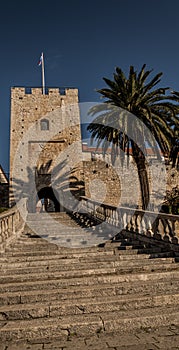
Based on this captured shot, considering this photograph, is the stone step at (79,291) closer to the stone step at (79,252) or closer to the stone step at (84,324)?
the stone step at (84,324)

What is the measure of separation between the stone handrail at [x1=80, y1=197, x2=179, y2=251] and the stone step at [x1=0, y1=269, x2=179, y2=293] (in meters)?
1.50

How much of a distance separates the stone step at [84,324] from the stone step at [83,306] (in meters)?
0.15

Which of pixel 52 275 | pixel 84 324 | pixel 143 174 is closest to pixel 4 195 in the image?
pixel 143 174

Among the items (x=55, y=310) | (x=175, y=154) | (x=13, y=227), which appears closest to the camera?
(x=55, y=310)

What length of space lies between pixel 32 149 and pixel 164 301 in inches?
744

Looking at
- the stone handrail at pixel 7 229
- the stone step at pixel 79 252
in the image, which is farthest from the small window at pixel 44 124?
the stone step at pixel 79 252

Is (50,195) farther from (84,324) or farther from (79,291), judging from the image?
(84,324)

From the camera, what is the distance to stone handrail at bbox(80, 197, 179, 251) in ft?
22.8

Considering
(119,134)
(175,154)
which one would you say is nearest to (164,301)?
(119,134)

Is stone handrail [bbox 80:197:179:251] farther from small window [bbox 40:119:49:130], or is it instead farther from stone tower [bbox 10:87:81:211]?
small window [bbox 40:119:49:130]

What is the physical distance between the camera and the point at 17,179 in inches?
827

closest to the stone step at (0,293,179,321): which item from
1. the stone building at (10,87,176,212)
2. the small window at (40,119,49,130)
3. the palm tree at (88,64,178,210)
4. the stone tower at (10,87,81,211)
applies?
the palm tree at (88,64,178,210)

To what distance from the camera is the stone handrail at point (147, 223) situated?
6.94 metres

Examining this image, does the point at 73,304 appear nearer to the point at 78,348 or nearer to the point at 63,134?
the point at 78,348
